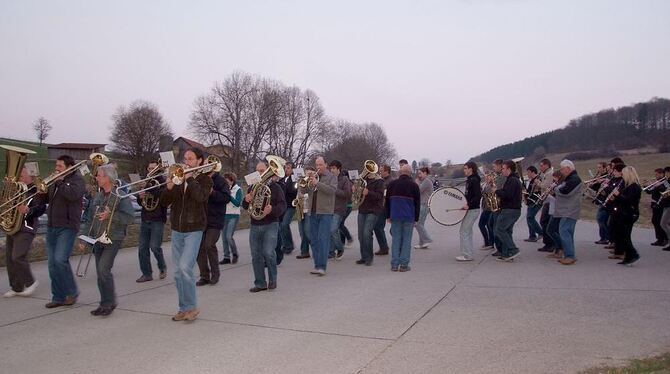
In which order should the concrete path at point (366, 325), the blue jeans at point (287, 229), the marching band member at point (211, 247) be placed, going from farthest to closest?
the blue jeans at point (287, 229)
the marching band member at point (211, 247)
the concrete path at point (366, 325)

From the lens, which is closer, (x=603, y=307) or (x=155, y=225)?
(x=603, y=307)

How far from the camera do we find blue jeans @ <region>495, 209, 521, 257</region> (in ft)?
31.7

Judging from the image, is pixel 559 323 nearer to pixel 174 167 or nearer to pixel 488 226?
pixel 174 167

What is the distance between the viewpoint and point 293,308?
21.6 feet

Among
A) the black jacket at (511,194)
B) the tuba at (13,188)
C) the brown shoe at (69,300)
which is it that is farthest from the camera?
the black jacket at (511,194)

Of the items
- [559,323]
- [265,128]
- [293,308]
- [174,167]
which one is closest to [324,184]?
[293,308]

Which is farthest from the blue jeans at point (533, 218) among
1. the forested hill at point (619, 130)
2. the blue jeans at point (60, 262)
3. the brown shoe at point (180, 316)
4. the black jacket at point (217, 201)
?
the forested hill at point (619, 130)

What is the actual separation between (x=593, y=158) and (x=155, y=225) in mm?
66432

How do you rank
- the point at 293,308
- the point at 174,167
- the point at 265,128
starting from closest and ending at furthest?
the point at 174,167 < the point at 293,308 < the point at 265,128

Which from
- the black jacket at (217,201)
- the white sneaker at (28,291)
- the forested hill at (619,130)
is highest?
the forested hill at (619,130)

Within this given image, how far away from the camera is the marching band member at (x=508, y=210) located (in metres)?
9.62

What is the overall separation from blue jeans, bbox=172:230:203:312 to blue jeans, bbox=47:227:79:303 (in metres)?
1.75

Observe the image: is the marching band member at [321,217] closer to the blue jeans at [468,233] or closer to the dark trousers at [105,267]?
the blue jeans at [468,233]

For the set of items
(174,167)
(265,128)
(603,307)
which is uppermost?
(265,128)
